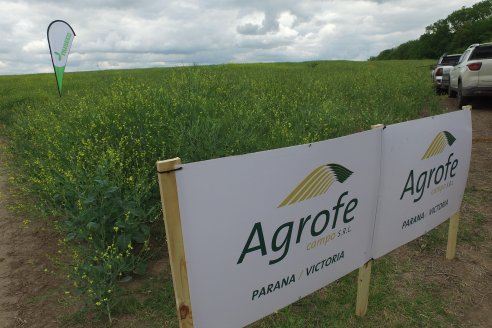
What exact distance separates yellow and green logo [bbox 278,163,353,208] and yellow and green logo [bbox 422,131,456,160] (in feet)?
3.14

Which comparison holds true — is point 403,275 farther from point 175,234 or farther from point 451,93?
point 451,93

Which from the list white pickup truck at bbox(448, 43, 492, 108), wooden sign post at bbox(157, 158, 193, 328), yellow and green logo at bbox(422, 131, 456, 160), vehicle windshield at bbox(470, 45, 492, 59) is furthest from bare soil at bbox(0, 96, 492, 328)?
vehicle windshield at bbox(470, 45, 492, 59)

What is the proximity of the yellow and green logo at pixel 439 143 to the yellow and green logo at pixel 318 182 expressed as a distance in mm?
957

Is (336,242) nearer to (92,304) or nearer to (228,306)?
(228,306)

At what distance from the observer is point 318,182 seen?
76.8 inches

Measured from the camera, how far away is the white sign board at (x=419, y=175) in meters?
2.46

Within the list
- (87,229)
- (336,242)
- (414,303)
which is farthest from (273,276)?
(87,229)

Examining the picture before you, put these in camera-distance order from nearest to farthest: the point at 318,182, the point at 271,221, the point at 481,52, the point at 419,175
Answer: the point at 271,221
the point at 318,182
the point at 419,175
the point at 481,52

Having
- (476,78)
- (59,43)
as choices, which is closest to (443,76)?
(476,78)

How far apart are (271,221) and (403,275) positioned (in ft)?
7.15

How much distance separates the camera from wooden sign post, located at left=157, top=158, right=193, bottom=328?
1380mm

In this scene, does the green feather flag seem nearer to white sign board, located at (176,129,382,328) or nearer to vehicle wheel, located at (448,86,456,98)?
white sign board, located at (176,129,382,328)

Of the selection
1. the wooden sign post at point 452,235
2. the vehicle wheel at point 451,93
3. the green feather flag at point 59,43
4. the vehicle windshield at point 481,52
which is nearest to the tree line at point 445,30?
the vehicle wheel at point 451,93

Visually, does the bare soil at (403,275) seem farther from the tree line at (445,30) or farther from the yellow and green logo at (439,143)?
the tree line at (445,30)
